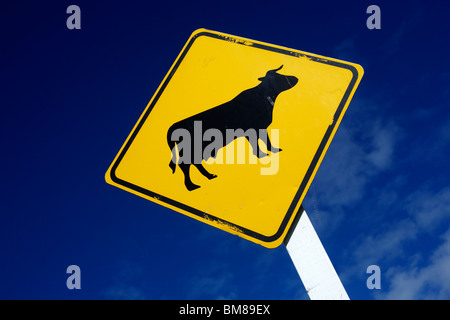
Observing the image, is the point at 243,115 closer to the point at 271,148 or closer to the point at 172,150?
the point at 271,148

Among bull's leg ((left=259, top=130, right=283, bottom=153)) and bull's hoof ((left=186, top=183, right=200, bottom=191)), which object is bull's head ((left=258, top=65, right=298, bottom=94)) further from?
bull's hoof ((left=186, top=183, right=200, bottom=191))

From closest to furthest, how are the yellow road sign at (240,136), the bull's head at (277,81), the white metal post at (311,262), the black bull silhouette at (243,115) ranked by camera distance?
the white metal post at (311,262), the yellow road sign at (240,136), the black bull silhouette at (243,115), the bull's head at (277,81)

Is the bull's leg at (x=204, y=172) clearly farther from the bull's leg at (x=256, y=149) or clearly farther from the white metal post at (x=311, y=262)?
the white metal post at (x=311, y=262)

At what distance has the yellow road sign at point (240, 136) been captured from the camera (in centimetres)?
117

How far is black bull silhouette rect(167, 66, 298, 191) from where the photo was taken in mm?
1319

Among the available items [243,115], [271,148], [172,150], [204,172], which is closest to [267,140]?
[271,148]

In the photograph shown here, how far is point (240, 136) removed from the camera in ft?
4.33

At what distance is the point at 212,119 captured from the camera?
1.41 m

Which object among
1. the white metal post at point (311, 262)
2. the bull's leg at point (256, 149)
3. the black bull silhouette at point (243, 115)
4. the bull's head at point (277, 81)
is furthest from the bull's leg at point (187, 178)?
the bull's head at point (277, 81)

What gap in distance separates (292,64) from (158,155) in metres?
0.83

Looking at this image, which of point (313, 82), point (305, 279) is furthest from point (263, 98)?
point (305, 279)

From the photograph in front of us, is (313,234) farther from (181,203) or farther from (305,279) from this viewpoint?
(181,203)

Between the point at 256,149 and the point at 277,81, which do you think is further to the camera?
the point at 277,81

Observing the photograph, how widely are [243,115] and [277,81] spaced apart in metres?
0.26
